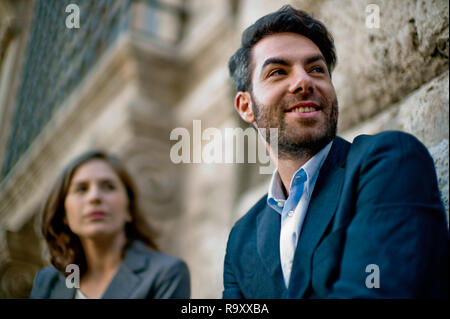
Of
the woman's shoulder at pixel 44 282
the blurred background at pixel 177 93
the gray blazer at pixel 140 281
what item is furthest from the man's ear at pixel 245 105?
the woman's shoulder at pixel 44 282

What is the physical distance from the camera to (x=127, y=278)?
4.72 ft

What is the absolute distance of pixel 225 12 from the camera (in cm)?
258

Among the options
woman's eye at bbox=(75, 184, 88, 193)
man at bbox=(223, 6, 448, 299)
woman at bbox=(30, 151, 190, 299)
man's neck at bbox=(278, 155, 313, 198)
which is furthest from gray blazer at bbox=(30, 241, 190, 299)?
man's neck at bbox=(278, 155, 313, 198)

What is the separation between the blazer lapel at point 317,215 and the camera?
755 millimetres

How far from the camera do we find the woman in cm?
142

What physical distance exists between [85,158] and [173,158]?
0.97 meters

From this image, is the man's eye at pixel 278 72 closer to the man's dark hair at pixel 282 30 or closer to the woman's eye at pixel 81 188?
the man's dark hair at pixel 282 30

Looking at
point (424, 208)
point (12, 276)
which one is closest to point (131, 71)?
point (12, 276)

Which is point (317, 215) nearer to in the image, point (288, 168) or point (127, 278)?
point (288, 168)

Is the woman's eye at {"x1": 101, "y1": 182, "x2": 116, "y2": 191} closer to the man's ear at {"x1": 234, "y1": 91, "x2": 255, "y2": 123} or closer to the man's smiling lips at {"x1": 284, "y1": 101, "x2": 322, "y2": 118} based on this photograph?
the man's ear at {"x1": 234, "y1": 91, "x2": 255, "y2": 123}

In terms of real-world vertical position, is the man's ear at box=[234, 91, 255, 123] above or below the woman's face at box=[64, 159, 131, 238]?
above

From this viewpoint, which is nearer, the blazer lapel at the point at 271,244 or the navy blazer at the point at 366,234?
the navy blazer at the point at 366,234

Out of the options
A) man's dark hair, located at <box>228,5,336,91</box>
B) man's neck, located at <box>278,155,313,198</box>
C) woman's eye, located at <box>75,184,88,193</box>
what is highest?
man's dark hair, located at <box>228,5,336,91</box>

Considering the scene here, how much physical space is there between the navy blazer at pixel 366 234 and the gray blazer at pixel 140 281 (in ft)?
1.82
